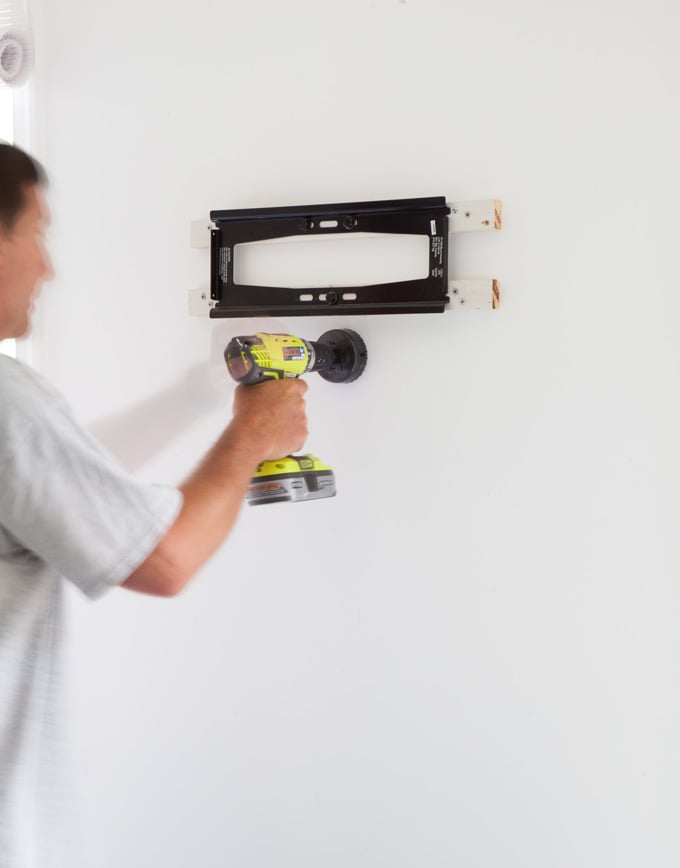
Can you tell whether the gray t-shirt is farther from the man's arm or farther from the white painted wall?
the white painted wall

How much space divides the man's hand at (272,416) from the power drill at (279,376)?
26 millimetres

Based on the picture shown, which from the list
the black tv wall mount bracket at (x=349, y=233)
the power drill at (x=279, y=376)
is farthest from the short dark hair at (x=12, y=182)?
the black tv wall mount bracket at (x=349, y=233)

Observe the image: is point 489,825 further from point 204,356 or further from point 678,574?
point 204,356

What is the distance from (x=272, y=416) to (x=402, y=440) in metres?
0.42

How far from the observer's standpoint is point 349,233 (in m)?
1.84

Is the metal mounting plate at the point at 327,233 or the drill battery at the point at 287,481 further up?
the metal mounting plate at the point at 327,233

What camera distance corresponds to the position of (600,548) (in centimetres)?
167

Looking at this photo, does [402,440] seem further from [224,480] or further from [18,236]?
→ [18,236]

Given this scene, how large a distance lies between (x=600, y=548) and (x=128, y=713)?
3.63 feet

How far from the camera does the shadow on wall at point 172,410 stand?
1.99 metres

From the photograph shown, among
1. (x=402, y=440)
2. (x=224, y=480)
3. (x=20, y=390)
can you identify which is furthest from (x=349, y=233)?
(x=20, y=390)

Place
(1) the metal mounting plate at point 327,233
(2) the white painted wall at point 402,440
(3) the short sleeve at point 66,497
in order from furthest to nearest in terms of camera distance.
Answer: (1) the metal mounting plate at point 327,233 < (2) the white painted wall at point 402,440 < (3) the short sleeve at point 66,497

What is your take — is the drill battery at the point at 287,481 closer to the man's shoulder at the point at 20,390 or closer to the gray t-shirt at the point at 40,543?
the gray t-shirt at the point at 40,543

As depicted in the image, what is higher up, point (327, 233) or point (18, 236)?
point (327, 233)
